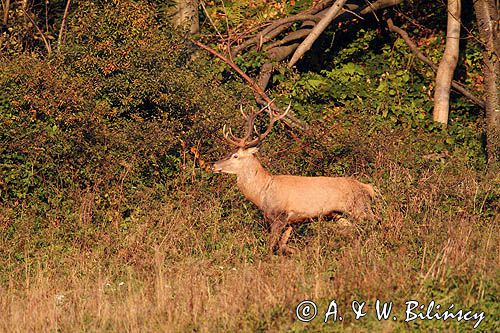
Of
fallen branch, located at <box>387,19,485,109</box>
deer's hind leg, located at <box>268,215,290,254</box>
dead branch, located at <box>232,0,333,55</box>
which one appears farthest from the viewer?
fallen branch, located at <box>387,19,485,109</box>

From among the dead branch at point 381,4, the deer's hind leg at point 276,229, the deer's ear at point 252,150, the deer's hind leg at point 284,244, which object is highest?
the dead branch at point 381,4

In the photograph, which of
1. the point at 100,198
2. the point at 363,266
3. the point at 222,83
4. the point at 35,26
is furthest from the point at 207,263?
the point at 35,26

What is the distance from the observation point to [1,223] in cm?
1160

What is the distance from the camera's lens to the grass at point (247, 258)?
805 cm

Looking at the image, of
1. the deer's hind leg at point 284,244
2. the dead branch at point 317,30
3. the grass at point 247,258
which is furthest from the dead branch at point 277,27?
the deer's hind leg at point 284,244

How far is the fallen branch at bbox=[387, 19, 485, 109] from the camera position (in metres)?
16.0

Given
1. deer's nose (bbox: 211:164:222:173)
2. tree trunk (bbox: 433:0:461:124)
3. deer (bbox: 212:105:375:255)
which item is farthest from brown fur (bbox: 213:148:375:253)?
tree trunk (bbox: 433:0:461:124)

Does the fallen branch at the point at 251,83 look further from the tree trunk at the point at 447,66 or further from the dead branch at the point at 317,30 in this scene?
the tree trunk at the point at 447,66

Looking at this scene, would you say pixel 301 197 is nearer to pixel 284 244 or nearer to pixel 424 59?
pixel 284 244

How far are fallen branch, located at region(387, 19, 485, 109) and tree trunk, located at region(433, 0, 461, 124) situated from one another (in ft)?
1.27

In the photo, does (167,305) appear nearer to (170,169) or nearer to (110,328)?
(110,328)

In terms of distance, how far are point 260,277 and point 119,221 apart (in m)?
3.63

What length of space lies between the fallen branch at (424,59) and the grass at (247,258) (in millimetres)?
2458

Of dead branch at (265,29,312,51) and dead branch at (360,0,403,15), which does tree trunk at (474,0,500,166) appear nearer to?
dead branch at (360,0,403,15)
